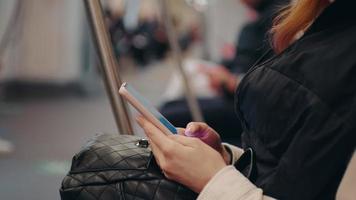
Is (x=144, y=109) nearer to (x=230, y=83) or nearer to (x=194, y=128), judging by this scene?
(x=194, y=128)

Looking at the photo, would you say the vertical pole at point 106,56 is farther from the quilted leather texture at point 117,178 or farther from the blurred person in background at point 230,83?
the blurred person in background at point 230,83

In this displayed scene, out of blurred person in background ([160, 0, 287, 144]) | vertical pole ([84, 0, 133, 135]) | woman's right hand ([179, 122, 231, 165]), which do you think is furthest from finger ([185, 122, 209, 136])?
blurred person in background ([160, 0, 287, 144])

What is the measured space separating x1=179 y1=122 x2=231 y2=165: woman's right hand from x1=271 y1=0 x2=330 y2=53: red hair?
210 millimetres

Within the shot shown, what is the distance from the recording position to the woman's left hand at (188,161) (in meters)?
0.66

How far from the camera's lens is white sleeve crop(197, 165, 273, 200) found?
626 mm

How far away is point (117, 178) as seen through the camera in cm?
68

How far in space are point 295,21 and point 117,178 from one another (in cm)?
45

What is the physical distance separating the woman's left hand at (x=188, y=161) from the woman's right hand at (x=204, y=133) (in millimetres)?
82

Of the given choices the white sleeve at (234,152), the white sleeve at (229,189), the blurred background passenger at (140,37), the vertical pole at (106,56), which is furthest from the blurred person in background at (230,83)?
the blurred background passenger at (140,37)

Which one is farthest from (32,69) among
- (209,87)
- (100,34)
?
(100,34)

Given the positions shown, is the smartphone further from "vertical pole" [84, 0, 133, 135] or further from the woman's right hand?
"vertical pole" [84, 0, 133, 135]

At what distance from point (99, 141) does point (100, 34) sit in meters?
0.30

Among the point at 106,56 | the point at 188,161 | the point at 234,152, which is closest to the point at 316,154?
the point at 188,161

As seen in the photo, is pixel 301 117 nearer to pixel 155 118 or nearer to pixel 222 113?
pixel 155 118
